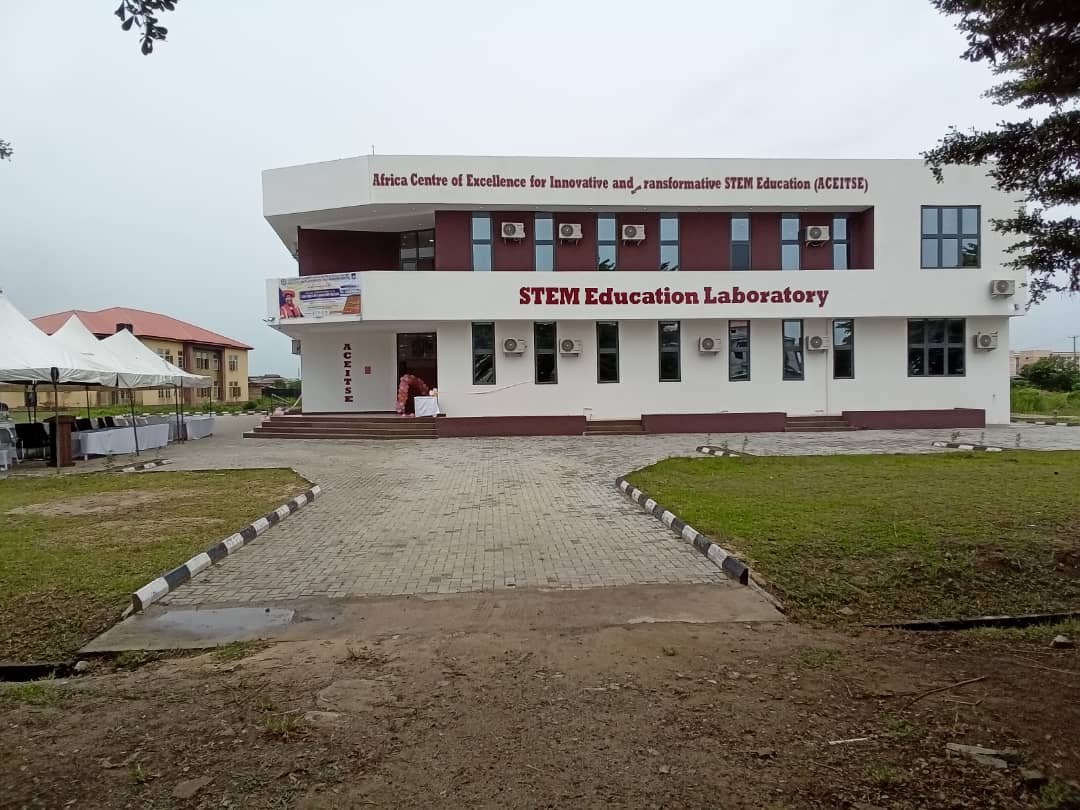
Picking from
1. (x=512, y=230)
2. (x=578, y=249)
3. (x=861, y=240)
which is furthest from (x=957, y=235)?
(x=512, y=230)

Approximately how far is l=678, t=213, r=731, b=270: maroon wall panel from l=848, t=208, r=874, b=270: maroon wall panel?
166 inches

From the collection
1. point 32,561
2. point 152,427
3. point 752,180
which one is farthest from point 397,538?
point 752,180

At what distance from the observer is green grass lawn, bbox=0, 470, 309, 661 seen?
15.4 ft

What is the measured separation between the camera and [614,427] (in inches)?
786

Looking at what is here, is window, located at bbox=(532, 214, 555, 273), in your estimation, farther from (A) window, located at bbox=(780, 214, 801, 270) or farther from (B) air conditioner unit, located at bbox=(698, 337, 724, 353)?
(A) window, located at bbox=(780, 214, 801, 270)

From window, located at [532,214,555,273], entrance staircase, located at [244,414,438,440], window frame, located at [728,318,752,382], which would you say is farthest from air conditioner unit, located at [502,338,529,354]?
window frame, located at [728,318,752,382]

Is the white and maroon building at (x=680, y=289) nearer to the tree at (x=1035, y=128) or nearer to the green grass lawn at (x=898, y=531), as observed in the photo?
the green grass lawn at (x=898, y=531)

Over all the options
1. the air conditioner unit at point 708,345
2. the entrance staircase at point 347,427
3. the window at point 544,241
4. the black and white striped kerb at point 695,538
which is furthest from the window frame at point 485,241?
the black and white striped kerb at point 695,538

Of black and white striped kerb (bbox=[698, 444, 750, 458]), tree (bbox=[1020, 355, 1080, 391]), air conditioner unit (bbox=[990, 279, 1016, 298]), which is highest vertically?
air conditioner unit (bbox=[990, 279, 1016, 298])

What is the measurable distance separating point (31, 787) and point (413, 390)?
18585 millimetres

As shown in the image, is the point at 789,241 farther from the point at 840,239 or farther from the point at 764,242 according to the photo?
the point at 840,239

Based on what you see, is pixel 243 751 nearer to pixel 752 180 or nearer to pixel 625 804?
pixel 625 804

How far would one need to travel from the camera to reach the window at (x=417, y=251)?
74.9 ft

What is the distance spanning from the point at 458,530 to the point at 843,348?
1747 centimetres
